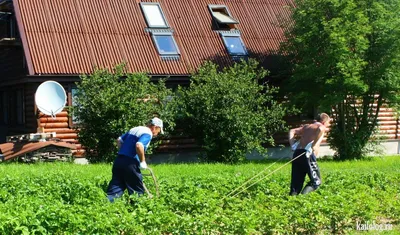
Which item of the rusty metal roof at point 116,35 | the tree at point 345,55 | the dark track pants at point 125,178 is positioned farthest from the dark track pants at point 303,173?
the rusty metal roof at point 116,35

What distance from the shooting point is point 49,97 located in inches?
755

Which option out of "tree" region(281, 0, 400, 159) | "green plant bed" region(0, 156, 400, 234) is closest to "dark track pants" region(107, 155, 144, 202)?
"green plant bed" region(0, 156, 400, 234)

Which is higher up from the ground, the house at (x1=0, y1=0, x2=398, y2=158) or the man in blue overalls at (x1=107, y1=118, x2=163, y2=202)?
the house at (x1=0, y1=0, x2=398, y2=158)

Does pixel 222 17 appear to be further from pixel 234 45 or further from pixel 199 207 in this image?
pixel 199 207

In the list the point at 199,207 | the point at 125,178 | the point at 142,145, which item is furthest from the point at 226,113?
the point at 199,207

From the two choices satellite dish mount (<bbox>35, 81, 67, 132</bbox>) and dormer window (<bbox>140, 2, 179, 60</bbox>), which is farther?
dormer window (<bbox>140, 2, 179, 60</bbox>)

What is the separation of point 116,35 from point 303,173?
485 inches

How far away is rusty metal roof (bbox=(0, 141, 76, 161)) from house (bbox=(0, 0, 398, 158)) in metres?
1.24

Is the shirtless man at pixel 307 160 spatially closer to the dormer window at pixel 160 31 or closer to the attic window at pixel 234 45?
the dormer window at pixel 160 31

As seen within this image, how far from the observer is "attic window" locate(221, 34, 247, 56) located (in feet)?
77.3

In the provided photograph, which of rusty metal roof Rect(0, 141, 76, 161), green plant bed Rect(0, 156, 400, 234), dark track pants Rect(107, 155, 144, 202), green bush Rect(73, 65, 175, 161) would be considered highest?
green bush Rect(73, 65, 175, 161)

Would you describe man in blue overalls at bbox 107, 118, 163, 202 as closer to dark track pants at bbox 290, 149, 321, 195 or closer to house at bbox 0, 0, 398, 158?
dark track pants at bbox 290, 149, 321, 195

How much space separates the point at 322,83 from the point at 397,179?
808 cm

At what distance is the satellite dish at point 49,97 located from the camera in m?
19.0
